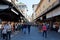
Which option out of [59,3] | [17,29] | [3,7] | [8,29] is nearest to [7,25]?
[8,29]

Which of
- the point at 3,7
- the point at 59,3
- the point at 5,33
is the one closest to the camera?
the point at 5,33

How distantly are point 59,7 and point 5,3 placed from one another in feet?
22.7

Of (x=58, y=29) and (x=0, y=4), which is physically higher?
(x=0, y=4)

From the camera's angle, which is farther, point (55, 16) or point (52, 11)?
point (55, 16)

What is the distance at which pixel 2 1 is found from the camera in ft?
73.0

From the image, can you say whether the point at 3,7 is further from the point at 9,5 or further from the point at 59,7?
the point at 59,7

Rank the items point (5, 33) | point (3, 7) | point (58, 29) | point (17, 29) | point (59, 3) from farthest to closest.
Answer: point (17, 29) < point (58, 29) < point (59, 3) < point (3, 7) < point (5, 33)

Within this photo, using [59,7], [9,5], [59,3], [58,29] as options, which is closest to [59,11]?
[59,7]

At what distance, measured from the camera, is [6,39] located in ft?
61.1

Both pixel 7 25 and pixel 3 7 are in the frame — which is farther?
pixel 3 7

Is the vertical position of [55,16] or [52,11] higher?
[52,11]

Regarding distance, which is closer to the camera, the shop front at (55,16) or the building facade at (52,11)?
the building facade at (52,11)

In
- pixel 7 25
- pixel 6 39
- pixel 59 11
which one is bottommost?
pixel 6 39

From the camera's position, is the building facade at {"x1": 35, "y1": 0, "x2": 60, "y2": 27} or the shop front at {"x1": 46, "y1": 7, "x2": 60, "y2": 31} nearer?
the building facade at {"x1": 35, "y1": 0, "x2": 60, "y2": 27}
